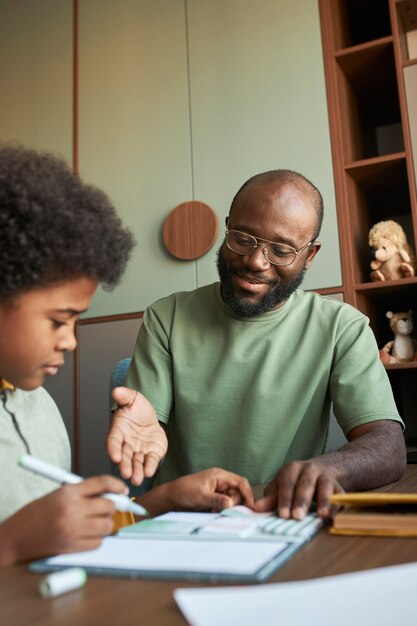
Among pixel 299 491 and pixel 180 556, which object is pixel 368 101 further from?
pixel 180 556

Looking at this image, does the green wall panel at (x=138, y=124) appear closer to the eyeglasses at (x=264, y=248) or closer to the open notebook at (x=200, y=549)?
the eyeglasses at (x=264, y=248)

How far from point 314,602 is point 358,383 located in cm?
89

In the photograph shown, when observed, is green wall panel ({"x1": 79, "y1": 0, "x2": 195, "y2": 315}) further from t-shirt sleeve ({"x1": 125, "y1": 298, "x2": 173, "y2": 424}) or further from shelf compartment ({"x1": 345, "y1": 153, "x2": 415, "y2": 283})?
t-shirt sleeve ({"x1": 125, "y1": 298, "x2": 173, "y2": 424})

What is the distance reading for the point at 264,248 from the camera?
58.8 inches

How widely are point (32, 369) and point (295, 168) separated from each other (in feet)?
5.98

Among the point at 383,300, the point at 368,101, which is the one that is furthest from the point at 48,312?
the point at 368,101

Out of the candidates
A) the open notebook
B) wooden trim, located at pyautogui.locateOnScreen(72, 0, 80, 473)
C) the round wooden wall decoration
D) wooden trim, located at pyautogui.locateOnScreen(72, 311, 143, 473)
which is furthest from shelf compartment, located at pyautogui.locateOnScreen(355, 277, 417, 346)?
the open notebook

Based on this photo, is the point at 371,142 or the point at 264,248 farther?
the point at 371,142

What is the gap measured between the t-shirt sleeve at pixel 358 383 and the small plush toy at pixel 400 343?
2.75 feet

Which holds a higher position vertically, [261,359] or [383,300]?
[383,300]

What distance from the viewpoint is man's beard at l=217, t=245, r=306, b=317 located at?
150cm

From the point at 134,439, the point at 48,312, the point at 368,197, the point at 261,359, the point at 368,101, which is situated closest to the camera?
the point at 48,312

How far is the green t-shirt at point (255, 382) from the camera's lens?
1.42 meters

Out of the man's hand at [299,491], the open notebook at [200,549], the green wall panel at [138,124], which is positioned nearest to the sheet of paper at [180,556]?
the open notebook at [200,549]
